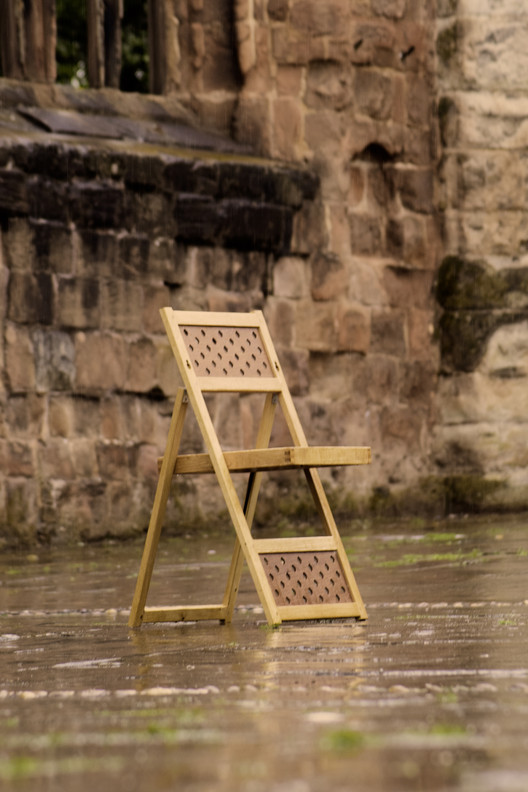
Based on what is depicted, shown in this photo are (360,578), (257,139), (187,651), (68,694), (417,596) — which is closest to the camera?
(68,694)

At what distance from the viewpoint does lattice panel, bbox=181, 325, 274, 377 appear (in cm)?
489

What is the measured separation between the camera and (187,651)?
393 cm

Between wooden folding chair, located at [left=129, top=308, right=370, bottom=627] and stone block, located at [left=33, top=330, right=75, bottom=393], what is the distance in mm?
3620

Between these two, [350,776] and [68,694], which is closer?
[350,776]

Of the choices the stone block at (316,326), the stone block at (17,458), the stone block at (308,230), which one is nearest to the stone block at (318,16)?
the stone block at (308,230)

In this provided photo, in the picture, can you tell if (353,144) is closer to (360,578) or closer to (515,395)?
(515,395)

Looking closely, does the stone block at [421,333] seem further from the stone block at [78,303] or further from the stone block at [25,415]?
the stone block at [25,415]

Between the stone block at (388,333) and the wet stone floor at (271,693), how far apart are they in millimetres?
4626

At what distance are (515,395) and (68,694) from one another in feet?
26.4

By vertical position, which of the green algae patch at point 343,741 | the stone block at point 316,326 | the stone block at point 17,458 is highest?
the green algae patch at point 343,741

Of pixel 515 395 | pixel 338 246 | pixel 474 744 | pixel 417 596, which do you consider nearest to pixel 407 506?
pixel 515 395

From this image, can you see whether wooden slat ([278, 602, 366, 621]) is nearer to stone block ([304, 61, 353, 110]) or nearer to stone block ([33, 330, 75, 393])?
stone block ([33, 330, 75, 393])

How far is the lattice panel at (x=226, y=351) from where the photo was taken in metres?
4.89

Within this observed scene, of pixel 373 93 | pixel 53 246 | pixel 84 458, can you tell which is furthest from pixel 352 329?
pixel 53 246
